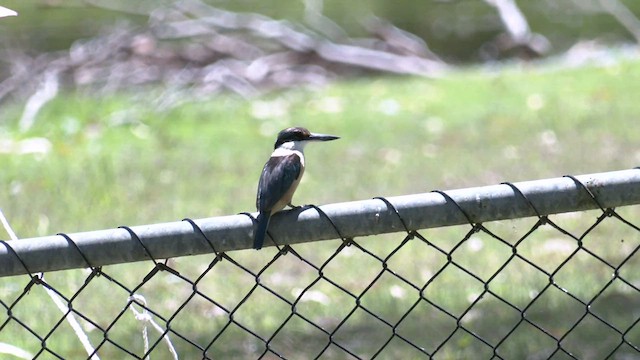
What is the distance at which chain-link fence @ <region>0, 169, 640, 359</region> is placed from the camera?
2586mm

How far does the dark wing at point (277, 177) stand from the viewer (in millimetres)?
3172

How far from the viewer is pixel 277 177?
342 cm

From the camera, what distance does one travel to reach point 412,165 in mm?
7016

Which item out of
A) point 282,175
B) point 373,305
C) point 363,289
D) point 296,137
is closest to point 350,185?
point 363,289

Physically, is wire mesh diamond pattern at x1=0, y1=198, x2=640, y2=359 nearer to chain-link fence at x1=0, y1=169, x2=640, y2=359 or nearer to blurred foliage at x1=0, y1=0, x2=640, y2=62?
chain-link fence at x1=0, y1=169, x2=640, y2=359

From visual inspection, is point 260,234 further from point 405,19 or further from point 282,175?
point 405,19

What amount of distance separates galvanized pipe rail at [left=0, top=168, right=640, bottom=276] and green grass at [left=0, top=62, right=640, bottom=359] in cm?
40

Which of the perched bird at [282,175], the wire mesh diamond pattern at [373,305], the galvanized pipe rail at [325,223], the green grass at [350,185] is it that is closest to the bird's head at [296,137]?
the perched bird at [282,175]

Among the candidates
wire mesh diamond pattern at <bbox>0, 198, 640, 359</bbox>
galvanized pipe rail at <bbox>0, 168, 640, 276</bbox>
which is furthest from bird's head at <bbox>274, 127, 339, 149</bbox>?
galvanized pipe rail at <bbox>0, 168, 640, 276</bbox>

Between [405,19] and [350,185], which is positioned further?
[405,19]

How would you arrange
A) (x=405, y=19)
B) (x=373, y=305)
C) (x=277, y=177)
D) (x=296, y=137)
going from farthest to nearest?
(x=405, y=19), (x=373, y=305), (x=296, y=137), (x=277, y=177)

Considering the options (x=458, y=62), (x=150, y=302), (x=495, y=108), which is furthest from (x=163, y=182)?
(x=458, y=62)

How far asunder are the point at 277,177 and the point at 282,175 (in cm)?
2

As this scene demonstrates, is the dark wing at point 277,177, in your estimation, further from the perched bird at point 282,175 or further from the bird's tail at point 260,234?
the bird's tail at point 260,234
